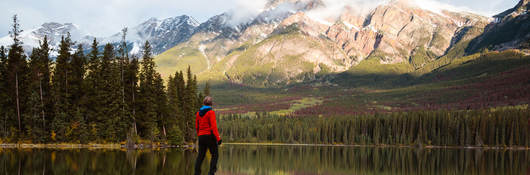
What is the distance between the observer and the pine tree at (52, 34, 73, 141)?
6247cm

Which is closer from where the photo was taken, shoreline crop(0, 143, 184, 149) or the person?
the person

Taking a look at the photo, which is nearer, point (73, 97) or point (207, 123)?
point (207, 123)

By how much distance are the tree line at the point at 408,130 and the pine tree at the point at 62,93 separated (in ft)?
368

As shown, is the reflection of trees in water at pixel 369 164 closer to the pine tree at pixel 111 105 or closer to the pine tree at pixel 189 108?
the pine tree at pixel 111 105

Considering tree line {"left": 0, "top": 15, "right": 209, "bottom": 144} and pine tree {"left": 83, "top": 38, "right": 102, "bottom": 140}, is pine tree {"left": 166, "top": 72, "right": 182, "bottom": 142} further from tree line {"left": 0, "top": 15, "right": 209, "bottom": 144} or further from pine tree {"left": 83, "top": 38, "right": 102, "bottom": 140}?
pine tree {"left": 83, "top": 38, "right": 102, "bottom": 140}

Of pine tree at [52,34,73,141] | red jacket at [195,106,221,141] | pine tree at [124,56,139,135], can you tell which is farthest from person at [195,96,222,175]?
pine tree at [124,56,139,135]

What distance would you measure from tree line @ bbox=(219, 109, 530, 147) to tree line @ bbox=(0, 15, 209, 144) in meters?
102

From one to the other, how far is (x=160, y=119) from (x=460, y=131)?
11055 cm

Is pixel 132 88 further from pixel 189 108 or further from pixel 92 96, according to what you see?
pixel 189 108

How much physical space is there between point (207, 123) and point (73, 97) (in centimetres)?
5419

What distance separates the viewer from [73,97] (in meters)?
67.9

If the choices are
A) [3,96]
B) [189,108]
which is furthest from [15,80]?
[189,108]

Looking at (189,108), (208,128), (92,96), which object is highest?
(92,96)

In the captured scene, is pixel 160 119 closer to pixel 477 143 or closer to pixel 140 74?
pixel 140 74
